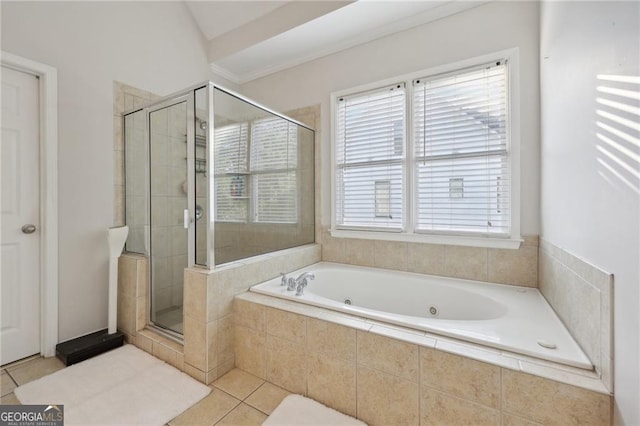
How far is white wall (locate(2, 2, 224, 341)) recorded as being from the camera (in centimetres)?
187

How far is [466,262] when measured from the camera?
2.11 metres

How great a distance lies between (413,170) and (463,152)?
393 mm

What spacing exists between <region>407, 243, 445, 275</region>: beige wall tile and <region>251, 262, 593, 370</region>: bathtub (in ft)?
0.22

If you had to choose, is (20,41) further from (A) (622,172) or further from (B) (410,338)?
(A) (622,172)

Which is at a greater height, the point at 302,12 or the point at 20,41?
the point at 302,12

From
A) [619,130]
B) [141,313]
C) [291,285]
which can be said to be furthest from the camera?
[141,313]

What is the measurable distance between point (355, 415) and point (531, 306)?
1.20 meters

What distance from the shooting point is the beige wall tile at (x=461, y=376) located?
1.06 m

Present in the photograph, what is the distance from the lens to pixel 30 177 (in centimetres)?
186

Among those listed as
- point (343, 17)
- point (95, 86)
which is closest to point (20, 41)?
point (95, 86)

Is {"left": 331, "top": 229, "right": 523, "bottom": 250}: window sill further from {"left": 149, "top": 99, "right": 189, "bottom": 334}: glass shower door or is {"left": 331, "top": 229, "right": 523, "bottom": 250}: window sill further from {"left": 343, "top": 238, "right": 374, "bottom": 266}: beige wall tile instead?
{"left": 149, "top": 99, "right": 189, "bottom": 334}: glass shower door

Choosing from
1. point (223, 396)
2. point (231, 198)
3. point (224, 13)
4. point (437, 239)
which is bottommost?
point (223, 396)

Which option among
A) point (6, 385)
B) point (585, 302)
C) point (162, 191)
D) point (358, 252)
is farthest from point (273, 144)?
point (6, 385)

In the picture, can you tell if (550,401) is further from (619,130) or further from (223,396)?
(223,396)
